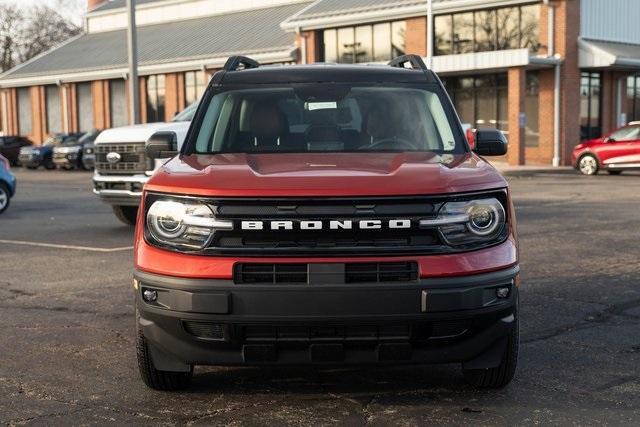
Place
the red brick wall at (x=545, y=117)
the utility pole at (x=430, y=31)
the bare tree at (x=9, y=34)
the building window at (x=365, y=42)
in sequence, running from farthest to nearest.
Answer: the bare tree at (x=9, y=34) < the building window at (x=365, y=42) < the red brick wall at (x=545, y=117) < the utility pole at (x=430, y=31)

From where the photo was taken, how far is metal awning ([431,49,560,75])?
3086 centimetres

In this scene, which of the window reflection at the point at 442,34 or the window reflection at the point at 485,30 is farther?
the window reflection at the point at 442,34

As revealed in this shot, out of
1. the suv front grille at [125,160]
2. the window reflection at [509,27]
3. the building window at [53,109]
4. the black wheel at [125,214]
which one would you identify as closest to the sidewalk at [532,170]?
the window reflection at [509,27]

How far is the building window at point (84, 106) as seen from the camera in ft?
168

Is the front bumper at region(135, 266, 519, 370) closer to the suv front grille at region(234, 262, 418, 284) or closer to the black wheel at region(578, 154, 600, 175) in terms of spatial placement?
the suv front grille at region(234, 262, 418, 284)

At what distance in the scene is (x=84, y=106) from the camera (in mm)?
51656

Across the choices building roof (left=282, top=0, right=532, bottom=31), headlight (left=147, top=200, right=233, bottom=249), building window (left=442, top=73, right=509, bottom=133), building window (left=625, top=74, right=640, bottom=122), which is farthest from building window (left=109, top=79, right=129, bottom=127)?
headlight (left=147, top=200, right=233, bottom=249)

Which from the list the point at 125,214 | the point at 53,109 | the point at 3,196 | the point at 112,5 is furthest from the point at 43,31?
the point at 125,214

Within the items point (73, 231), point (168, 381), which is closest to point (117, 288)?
point (168, 381)

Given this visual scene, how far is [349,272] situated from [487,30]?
102 feet

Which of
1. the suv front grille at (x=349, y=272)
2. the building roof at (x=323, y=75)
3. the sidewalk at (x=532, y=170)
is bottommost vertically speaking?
the sidewalk at (x=532, y=170)

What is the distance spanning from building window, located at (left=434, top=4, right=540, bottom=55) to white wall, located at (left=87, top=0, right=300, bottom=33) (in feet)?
48.6

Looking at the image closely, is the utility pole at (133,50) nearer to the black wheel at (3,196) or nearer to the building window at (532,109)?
the black wheel at (3,196)

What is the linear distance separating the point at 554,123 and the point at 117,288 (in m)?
27.3
